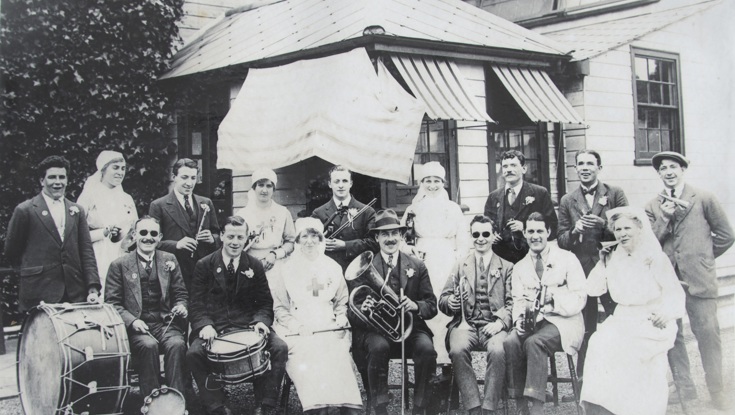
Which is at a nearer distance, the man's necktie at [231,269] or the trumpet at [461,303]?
the trumpet at [461,303]

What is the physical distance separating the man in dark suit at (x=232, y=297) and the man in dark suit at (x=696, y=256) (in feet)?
9.53

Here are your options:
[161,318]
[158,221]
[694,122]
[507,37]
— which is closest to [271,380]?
[161,318]

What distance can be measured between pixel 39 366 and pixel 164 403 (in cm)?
90

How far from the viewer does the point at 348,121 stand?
20.0 ft

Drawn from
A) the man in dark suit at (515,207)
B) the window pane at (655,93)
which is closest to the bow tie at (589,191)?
the man in dark suit at (515,207)

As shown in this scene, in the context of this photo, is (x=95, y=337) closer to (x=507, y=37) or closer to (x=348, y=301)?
(x=348, y=301)

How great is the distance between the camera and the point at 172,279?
15.5 feet

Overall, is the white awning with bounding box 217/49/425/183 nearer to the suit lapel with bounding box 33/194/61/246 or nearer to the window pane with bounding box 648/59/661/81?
the suit lapel with bounding box 33/194/61/246

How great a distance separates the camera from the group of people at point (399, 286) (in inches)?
165

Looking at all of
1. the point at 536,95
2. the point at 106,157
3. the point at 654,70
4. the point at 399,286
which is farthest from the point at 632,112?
the point at 106,157

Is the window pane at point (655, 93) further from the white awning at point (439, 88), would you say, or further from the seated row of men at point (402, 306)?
the seated row of men at point (402, 306)

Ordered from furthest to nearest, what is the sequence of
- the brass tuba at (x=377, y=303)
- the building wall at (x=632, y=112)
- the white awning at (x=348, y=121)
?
the building wall at (x=632, y=112) < the white awning at (x=348, y=121) < the brass tuba at (x=377, y=303)

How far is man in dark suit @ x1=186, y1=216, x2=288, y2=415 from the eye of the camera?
14.6 feet

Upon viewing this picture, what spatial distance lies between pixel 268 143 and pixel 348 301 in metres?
2.54
